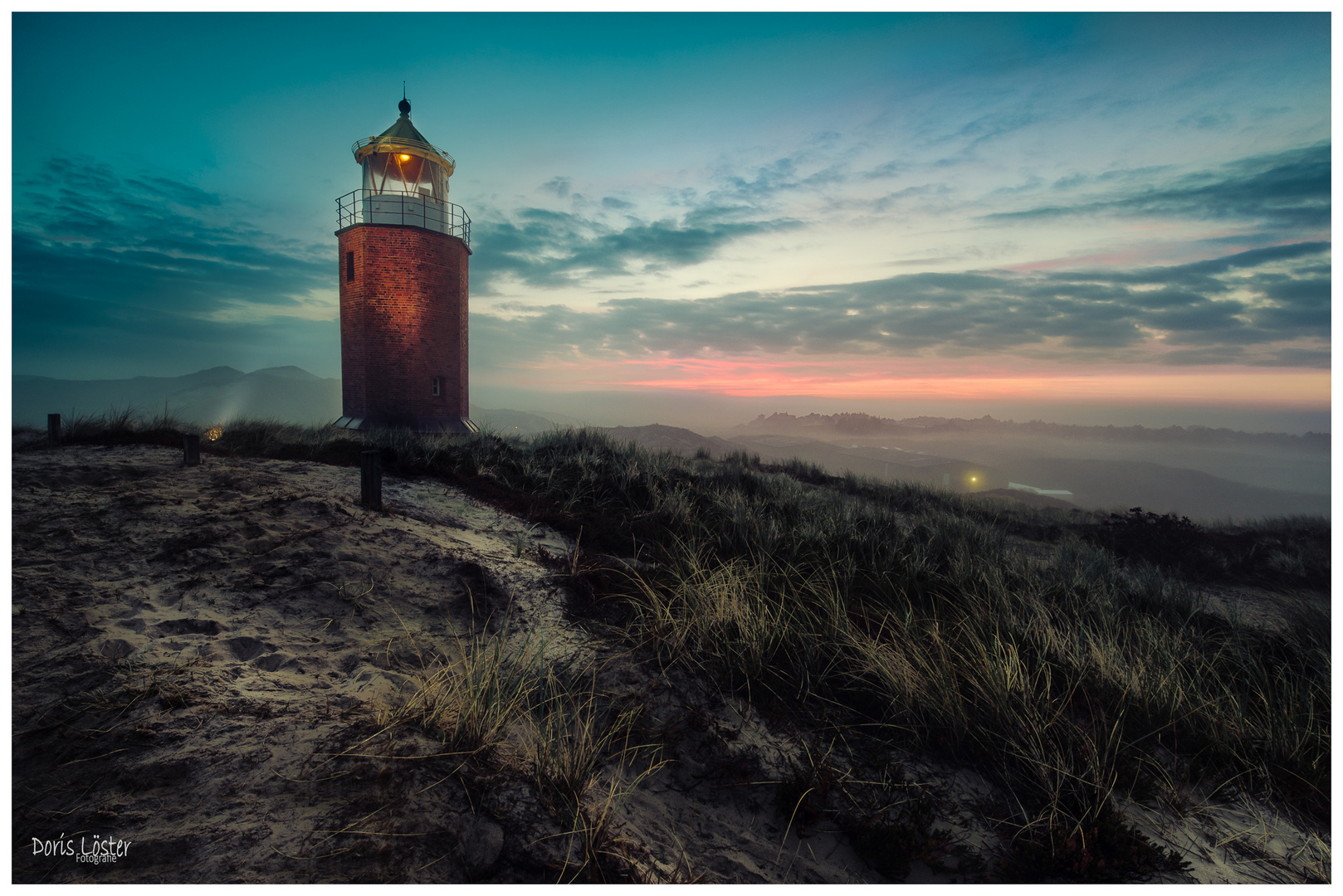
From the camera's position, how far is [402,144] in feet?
62.6

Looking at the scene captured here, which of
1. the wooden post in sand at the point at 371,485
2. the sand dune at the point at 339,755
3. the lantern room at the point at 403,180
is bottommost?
the sand dune at the point at 339,755

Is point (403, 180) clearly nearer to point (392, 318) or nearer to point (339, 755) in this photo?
point (392, 318)

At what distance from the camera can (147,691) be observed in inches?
101

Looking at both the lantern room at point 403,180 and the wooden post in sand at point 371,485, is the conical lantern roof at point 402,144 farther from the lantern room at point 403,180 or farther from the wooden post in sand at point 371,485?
the wooden post in sand at point 371,485

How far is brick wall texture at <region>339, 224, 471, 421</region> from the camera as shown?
18.8m

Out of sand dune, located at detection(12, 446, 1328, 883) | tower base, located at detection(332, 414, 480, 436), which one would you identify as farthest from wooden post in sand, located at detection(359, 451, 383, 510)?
tower base, located at detection(332, 414, 480, 436)

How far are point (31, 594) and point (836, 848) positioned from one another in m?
5.29

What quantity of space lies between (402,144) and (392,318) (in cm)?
660

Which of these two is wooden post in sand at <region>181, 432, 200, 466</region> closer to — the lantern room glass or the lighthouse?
the lighthouse

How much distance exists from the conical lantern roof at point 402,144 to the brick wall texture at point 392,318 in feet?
10.3

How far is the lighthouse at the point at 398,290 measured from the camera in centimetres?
1878

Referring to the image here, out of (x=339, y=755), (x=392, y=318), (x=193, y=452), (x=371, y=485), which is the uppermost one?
(x=392, y=318)

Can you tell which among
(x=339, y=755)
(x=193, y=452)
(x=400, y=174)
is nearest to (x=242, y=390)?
(x=400, y=174)

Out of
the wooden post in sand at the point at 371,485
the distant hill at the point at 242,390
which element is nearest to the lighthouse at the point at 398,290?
the wooden post in sand at the point at 371,485
